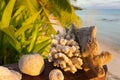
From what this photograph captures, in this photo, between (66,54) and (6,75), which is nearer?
(6,75)

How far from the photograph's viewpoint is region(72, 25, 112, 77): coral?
1.77 metres

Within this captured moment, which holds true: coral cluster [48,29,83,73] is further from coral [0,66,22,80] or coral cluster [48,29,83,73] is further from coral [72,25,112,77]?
coral [0,66,22,80]

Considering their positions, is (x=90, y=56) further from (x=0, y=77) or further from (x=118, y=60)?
(x=118, y=60)

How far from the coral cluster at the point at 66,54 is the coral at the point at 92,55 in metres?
0.04

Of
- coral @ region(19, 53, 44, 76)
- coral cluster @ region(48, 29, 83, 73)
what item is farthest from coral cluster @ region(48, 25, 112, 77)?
coral @ region(19, 53, 44, 76)

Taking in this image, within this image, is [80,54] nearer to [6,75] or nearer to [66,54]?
[66,54]

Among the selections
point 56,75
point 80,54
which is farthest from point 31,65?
point 80,54

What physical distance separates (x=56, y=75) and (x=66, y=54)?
16cm

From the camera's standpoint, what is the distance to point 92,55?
180cm

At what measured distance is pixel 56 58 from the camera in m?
1.88

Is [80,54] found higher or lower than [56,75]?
higher

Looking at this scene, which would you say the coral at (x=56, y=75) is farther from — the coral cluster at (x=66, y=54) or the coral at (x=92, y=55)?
the coral at (x=92, y=55)

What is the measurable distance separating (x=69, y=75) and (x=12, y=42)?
103 centimetres

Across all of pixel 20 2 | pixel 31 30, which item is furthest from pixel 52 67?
pixel 20 2
